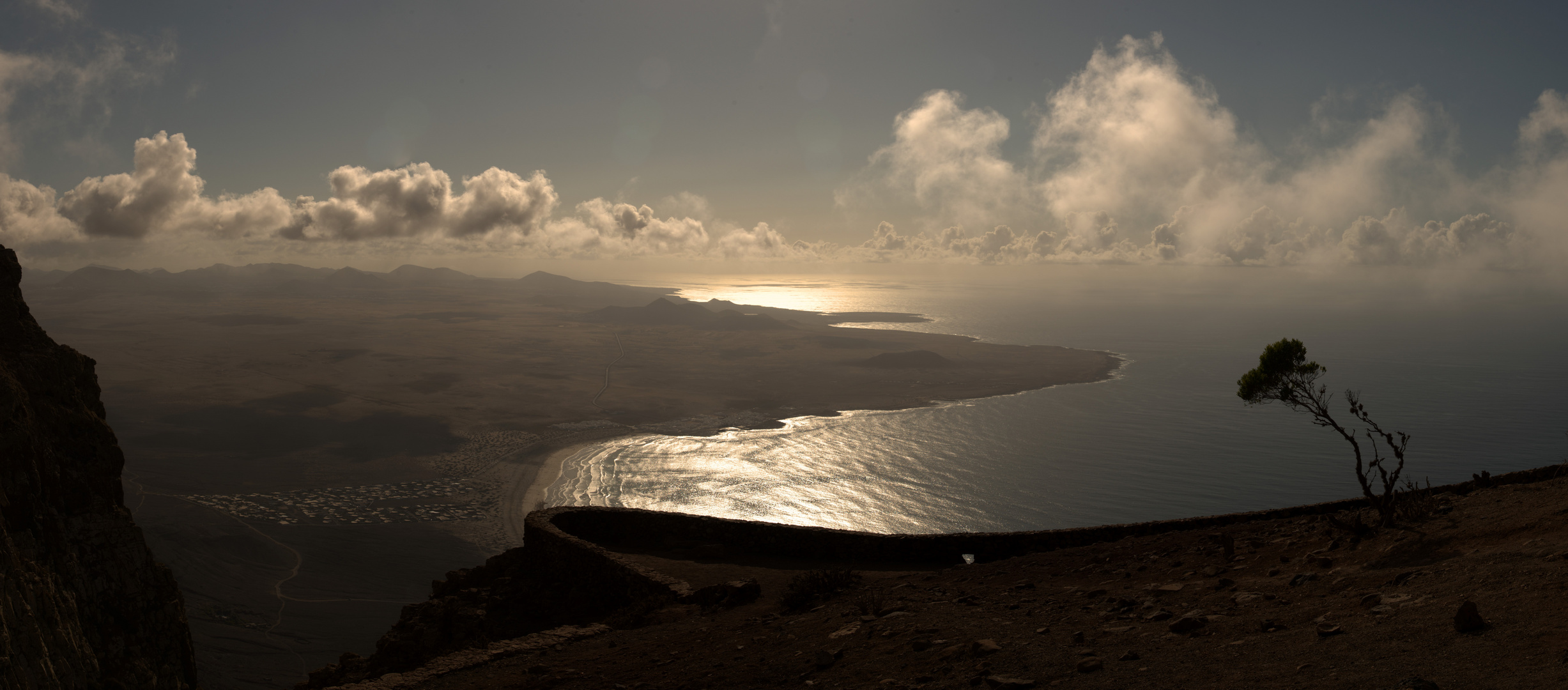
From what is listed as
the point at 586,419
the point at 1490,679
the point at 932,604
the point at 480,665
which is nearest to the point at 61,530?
the point at 480,665

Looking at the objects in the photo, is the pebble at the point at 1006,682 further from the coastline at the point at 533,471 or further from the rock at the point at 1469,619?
the coastline at the point at 533,471

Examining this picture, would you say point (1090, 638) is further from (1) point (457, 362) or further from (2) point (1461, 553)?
(1) point (457, 362)

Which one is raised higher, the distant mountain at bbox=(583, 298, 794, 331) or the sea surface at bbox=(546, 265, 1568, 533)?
the distant mountain at bbox=(583, 298, 794, 331)

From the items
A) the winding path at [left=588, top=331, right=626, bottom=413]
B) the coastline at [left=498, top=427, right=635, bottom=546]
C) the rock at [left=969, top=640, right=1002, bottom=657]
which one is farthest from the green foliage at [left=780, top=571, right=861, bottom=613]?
the winding path at [left=588, top=331, right=626, bottom=413]

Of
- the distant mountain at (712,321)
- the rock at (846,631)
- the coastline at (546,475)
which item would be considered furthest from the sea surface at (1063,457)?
the distant mountain at (712,321)

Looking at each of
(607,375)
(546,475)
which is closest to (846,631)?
(546,475)

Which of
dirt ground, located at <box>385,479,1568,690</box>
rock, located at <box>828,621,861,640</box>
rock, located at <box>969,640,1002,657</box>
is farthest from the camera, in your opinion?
rock, located at <box>828,621,861,640</box>

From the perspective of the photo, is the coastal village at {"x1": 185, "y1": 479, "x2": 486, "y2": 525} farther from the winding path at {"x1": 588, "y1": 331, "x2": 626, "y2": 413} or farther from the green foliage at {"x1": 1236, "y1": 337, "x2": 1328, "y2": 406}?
the green foliage at {"x1": 1236, "y1": 337, "x2": 1328, "y2": 406}
